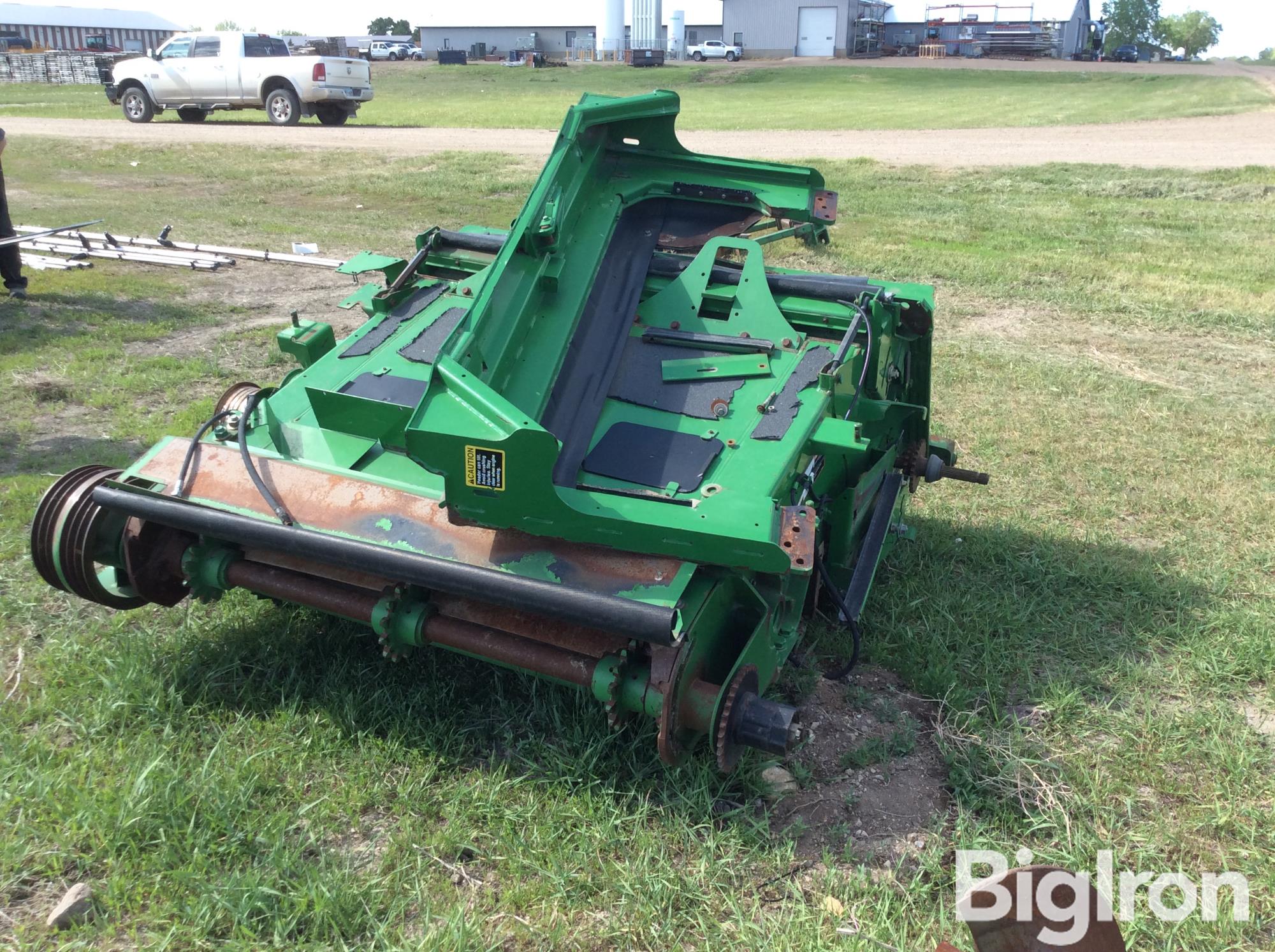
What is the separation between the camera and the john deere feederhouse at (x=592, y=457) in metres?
3.13

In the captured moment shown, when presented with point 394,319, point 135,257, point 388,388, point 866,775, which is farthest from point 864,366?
point 135,257

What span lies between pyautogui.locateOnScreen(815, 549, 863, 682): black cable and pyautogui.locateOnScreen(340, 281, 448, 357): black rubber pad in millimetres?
1986

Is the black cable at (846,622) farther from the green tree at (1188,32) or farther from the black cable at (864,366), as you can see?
the green tree at (1188,32)

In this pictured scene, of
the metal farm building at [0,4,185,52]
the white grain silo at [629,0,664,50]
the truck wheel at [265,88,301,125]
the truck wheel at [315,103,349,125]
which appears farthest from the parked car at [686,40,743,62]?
the truck wheel at [265,88,301,125]

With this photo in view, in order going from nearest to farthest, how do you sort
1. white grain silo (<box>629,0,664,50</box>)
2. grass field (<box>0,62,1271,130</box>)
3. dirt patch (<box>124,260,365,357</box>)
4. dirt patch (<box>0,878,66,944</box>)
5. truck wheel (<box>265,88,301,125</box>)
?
1. dirt patch (<box>0,878,66,944</box>)
2. dirt patch (<box>124,260,365,357</box>)
3. truck wheel (<box>265,88,301,125</box>)
4. grass field (<box>0,62,1271,130</box>)
5. white grain silo (<box>629,0,664,50</box>)

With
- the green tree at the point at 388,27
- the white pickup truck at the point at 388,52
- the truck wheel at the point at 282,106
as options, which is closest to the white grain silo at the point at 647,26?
the white pickup truck at the point at 388,52

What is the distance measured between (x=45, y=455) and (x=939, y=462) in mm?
4588

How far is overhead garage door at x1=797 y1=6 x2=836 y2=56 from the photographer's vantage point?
2274 inches

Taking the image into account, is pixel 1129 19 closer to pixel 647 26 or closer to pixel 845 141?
pixel 647 26

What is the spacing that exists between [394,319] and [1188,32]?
99782 millimetres

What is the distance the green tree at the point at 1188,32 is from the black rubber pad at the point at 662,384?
318 ft

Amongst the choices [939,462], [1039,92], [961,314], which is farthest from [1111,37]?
[939,462]

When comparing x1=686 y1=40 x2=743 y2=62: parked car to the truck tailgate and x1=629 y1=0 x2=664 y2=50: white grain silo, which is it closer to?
x1=629 y1=0 x2=664 y2=50: white grain silo

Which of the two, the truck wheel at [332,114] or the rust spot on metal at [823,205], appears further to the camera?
the truck wheel at [332,114]
